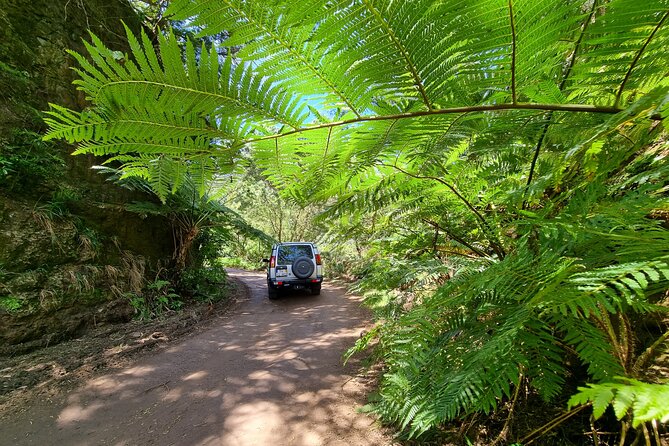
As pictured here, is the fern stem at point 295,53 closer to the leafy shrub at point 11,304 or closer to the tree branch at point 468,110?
the tree branch at point 468,110

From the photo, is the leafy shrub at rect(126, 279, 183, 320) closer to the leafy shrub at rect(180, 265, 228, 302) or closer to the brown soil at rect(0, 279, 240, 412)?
the brown soil at rect(0, 279, 240, 412)

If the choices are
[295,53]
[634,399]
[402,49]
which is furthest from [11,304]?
[634,399]

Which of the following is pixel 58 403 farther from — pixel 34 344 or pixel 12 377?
pixel 34 344

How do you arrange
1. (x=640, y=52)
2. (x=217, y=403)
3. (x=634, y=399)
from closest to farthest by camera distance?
1. (x=634, y=399)
2. (x=640, y=52)
3. (x=217, y=403)

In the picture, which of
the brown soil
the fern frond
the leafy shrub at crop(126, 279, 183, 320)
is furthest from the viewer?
the leafy shrub at crop(126, 279, 183, 320)

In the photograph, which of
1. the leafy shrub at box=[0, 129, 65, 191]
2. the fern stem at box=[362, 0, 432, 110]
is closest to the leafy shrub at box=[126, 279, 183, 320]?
the leafy shrub at box=[0, 129, 65, 191]

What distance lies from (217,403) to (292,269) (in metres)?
4.71

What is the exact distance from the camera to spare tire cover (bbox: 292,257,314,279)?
7551 mm

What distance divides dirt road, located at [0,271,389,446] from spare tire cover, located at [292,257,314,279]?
2.90m

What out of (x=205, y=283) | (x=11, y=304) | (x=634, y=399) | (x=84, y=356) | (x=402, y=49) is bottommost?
(x=84, y=356)

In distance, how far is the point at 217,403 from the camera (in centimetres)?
294

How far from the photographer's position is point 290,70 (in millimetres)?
777

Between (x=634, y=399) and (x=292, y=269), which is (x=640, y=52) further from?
(x=292, y=269)

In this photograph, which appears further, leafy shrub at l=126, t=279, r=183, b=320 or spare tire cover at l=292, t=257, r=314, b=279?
spare tire cover at l=292, t=257, r=314, b=279
